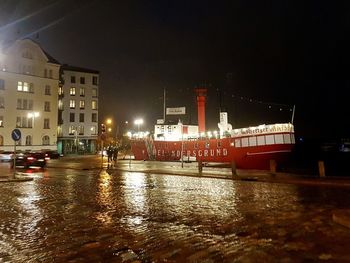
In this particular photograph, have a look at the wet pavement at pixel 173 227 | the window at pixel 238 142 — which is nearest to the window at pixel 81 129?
the window at pixel 238 142

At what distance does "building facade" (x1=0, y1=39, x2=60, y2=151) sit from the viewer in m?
59.8

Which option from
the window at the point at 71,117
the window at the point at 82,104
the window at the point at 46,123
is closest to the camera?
the window at the point at 46,123

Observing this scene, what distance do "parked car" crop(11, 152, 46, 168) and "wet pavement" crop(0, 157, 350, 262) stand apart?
62.5ft

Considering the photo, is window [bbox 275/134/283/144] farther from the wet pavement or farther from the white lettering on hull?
the wet pavement

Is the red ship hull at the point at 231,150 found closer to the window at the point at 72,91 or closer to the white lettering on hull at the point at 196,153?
the white lettering on hull at the point at 196,153

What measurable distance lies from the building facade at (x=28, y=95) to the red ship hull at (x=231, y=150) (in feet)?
79.1

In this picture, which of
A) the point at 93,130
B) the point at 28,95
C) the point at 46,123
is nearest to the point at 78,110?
the point at 93,130

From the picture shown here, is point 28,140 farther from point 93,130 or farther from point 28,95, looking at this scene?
point 93,130

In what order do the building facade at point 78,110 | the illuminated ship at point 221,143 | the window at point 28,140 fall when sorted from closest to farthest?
the illuminated ship at point 221,143 → the window at point 28,140 → the building facade at point 78,110

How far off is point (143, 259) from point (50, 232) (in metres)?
3.13

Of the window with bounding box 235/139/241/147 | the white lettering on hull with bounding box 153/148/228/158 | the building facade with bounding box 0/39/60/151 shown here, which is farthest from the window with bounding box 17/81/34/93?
the window with bounding box 235/139/241/147

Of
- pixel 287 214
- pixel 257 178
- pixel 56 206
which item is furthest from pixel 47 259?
pixel 257 178

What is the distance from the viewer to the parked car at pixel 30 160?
3338 cm

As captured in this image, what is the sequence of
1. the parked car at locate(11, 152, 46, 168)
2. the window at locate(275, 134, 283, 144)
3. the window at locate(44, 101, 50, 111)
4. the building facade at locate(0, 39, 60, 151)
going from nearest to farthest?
the parked car at locate(11, 152, 46, 168) < the window at locate(275, 134, 283, 144) < the building facade at locate(0, 39, 60, 151) < the window at locate(44, 101, 50, 111)
